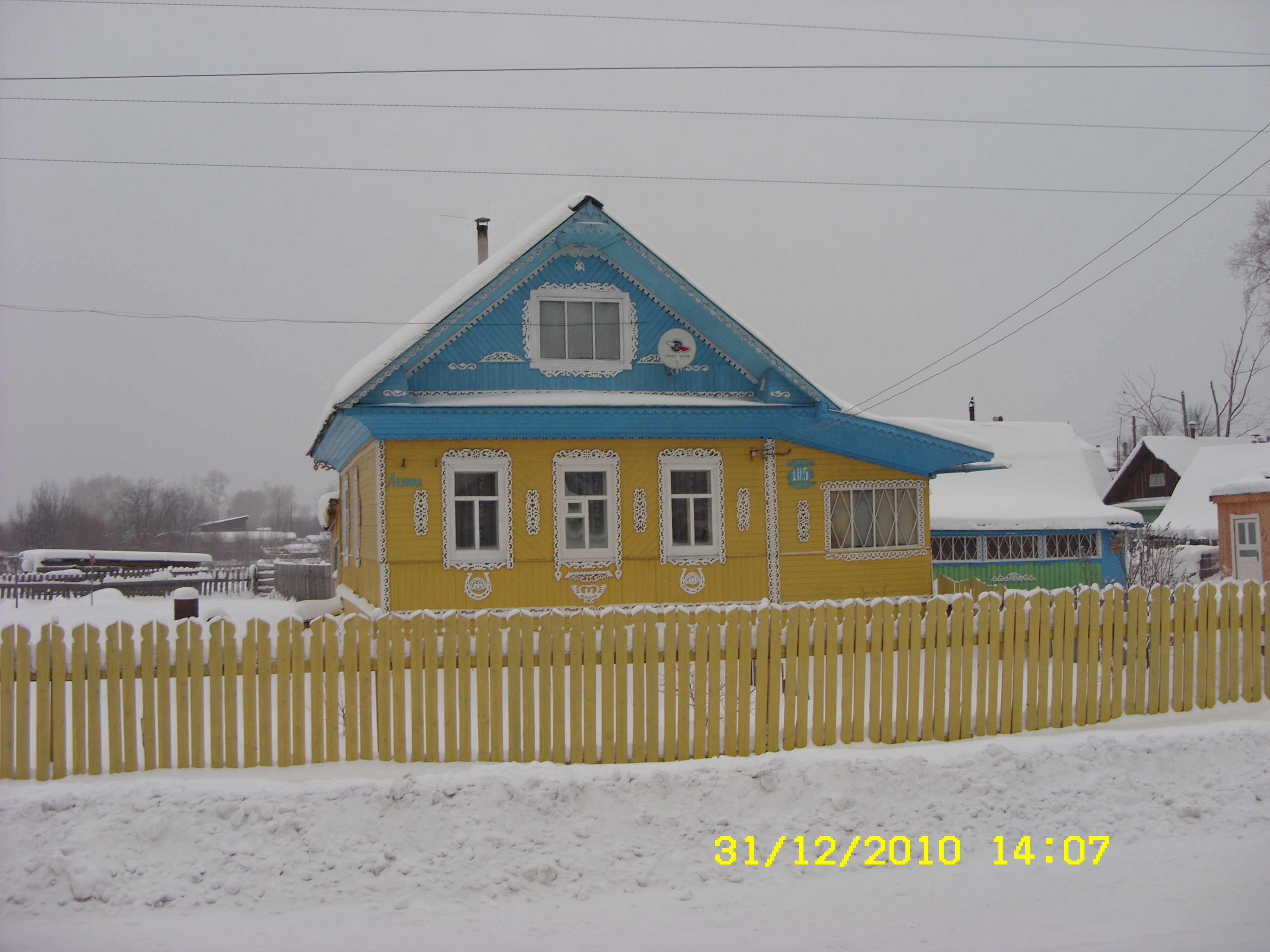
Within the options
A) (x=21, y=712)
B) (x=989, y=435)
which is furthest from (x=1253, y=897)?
(x=989, y=435)

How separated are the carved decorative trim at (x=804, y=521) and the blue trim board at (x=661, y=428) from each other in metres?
1.02

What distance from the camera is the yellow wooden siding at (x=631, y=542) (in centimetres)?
1324

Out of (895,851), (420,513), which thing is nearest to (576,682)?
(895,851)

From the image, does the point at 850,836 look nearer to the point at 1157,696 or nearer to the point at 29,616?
the point at 1157,696

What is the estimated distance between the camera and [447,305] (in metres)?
13.5

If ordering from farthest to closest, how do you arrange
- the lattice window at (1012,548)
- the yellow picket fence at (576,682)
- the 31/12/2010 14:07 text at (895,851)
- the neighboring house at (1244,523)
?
the lattice window at (1012,548) → the neighboring house at (1244,523) → the yellow picket fence at (576,682) → the 31/12/2010 14:07 text at (895,851)

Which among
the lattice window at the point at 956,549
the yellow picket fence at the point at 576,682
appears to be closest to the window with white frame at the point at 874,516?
the lattice window at the point at 956,549

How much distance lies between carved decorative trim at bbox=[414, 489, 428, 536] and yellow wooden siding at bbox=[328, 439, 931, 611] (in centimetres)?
5

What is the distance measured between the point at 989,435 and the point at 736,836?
80.5ft

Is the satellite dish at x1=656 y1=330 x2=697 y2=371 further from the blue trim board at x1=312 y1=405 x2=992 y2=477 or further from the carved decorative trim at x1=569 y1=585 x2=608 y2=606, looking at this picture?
the carved decorative trim at x1=569 y1=585 x2=608 y2=606

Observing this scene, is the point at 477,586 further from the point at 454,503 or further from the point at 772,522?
the point at 772,522

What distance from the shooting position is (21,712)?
6.54 meters

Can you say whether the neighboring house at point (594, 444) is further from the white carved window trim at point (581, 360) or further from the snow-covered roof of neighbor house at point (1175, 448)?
the snow-covered roof of neighbor house at point (1175, 448)

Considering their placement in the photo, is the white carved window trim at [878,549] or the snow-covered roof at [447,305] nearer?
the snow-covered roof at [447,305]
